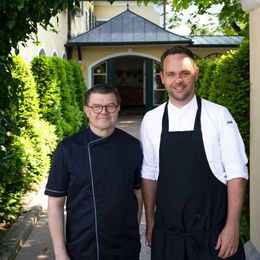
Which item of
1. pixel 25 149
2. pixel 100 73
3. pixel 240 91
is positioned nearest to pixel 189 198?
pixel 240 91

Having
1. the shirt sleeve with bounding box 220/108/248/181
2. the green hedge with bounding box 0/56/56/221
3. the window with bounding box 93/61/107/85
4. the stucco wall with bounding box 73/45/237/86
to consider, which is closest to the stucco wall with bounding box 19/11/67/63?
the stucco wall with bounding box 73/45/237/86

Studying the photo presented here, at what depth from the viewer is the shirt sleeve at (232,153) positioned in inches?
107

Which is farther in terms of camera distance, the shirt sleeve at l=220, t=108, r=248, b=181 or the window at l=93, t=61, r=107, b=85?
the window at l=93, t=61, r=107, b=85

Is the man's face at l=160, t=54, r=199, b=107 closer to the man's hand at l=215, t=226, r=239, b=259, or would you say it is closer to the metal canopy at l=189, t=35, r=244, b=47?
the man's hand at l=215, t=226, r=239, b=259

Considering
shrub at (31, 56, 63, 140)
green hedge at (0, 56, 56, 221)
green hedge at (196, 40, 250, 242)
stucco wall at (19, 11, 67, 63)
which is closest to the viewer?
green hedge at (196, 40, 250, 242)

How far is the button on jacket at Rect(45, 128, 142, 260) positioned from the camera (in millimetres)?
2799

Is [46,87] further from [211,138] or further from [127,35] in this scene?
[127,35]

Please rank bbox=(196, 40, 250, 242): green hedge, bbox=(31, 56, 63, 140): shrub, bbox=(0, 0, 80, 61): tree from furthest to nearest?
1. bbox=(31, 56, 63, 140): shrub
2. bbox=(196, 40, 250, 242): green hedge
3. bbox=(0, 0, 80, 61): tree

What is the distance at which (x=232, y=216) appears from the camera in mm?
2734

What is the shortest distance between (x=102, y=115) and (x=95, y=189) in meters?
0.42

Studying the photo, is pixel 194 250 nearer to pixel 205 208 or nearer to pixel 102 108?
pixel 205 208

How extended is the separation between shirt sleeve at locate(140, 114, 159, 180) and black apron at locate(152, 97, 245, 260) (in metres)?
0.06

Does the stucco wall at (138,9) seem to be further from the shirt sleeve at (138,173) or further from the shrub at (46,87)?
the shirt sleeve at (138,173)

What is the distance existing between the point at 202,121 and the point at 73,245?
1.03 meters
